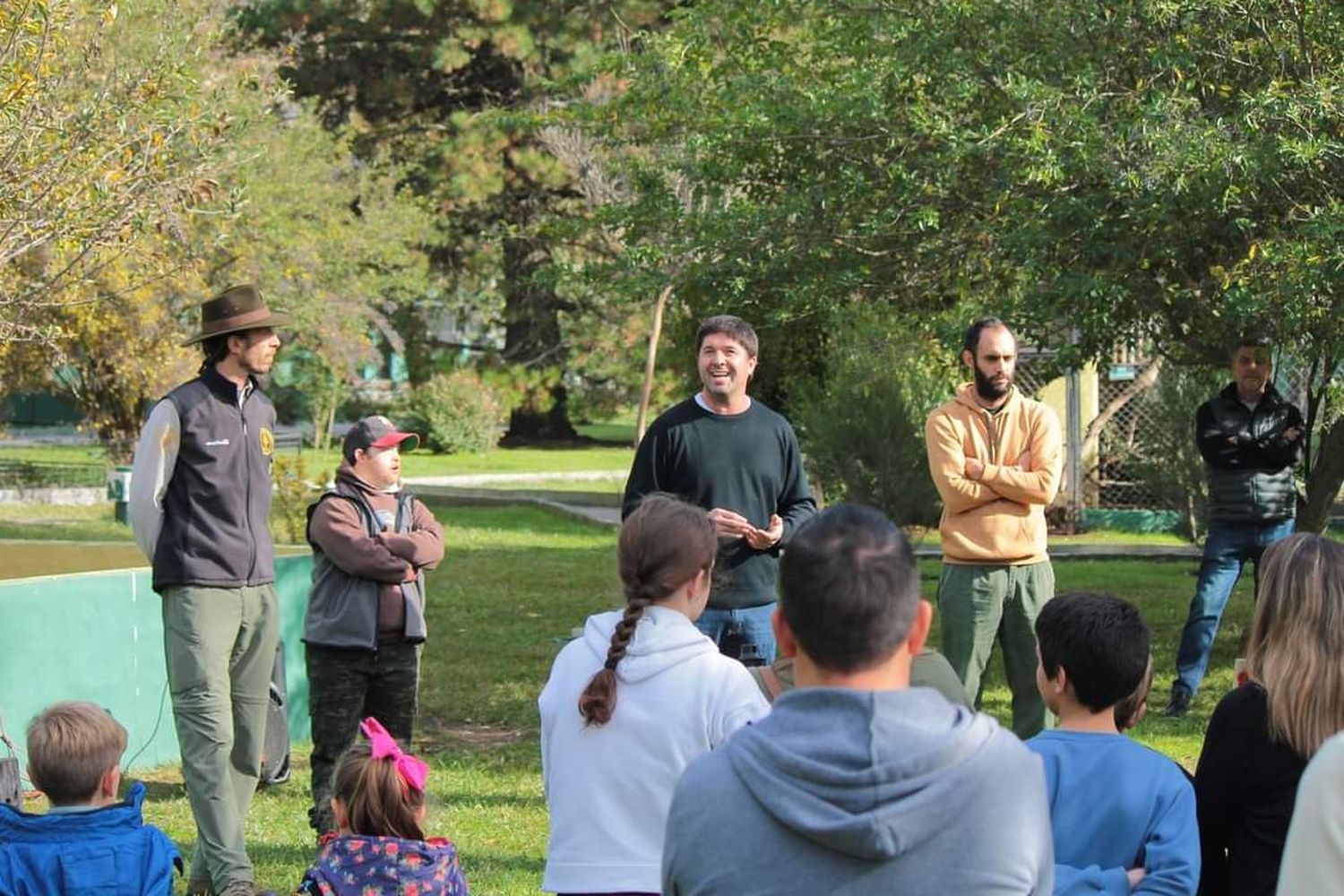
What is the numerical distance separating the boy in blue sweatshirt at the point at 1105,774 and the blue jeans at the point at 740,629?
248cm

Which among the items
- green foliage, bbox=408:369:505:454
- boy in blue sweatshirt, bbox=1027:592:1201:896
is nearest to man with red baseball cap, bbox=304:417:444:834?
boy in blue sweatshirt, bbox=1027:592:1201:896

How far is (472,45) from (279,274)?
32.3ft

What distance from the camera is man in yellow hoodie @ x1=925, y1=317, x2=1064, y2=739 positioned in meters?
6.59

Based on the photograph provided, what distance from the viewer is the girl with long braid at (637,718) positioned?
345 centimetres

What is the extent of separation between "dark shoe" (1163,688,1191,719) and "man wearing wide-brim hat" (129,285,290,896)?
4.89 m

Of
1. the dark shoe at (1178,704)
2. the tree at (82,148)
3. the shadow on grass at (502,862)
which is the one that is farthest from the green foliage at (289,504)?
the dark shoe at (1178,704)

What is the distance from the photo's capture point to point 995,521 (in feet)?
21.9

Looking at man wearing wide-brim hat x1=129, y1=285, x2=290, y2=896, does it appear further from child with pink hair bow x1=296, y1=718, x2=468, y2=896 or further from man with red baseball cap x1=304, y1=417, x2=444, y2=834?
child with pink hair bow x1=296, y1=718, x2=468, y2=896

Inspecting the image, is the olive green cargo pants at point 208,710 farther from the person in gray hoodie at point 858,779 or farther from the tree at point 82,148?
the person in gray hoodie at point 858,779

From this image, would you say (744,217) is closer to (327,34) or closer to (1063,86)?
(1063,86)

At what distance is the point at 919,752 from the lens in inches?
87.2

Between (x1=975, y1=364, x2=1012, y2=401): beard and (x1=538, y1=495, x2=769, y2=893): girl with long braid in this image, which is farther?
(x1=975, y1=364, x2=1012, y2=401): beard

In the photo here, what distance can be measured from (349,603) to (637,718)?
3.38 m

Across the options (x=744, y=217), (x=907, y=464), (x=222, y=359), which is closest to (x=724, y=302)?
(x=744, y=217)
